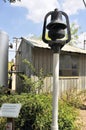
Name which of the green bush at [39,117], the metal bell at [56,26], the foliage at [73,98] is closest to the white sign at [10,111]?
the green bush at [39,117]

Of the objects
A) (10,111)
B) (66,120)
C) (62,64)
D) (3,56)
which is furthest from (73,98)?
(10,111)

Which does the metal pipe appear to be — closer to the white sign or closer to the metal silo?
the white sign

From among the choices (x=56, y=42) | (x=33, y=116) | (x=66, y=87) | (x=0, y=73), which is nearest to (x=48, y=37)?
(x=56, y=42)

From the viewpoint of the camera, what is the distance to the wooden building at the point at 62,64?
15.5 meters

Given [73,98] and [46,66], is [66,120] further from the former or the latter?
[46,66]

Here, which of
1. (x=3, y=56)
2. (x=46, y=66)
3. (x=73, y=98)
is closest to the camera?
(x=73, y=98)

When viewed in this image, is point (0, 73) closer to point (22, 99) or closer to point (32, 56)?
point (32, 56)

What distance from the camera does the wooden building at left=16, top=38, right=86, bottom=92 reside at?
50.9 feet

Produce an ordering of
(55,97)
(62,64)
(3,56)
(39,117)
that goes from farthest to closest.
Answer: (62,64), (3,56), (39,117), (55,97)

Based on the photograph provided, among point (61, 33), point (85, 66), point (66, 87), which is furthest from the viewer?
point (85, 66)

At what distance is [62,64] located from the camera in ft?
54.9

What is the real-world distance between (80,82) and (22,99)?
10.2 metres

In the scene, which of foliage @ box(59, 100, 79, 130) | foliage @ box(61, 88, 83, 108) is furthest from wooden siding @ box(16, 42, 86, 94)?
foliage @ box(59, 100, 79, 130)

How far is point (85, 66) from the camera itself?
18016 mm
